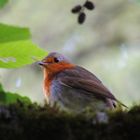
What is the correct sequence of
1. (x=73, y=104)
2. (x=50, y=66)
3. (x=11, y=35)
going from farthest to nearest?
(x=50, y=66) < (x=73, y=104) < (x=11, y=35)

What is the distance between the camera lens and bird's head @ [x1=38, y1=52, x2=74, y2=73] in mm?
3789

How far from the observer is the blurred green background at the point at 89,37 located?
777 cm

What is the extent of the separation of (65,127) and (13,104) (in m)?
0.18

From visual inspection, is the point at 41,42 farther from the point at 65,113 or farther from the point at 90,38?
the point at 65,113

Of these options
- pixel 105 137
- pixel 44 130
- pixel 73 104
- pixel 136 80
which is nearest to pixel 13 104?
pixel 44 130

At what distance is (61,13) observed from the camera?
8812mm

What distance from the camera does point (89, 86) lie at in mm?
3371

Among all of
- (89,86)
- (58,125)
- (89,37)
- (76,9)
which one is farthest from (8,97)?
(89,37)

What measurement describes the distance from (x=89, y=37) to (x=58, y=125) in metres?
7.00

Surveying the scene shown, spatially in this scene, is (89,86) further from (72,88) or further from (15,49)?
(15,49)

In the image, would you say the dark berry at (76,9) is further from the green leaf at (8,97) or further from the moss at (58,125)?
the moss at (58,125)

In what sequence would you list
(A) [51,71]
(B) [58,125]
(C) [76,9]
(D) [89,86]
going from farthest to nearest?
(A) [51,71]
(D) [89,86]
(C) [76,9]
(B) [58,125]

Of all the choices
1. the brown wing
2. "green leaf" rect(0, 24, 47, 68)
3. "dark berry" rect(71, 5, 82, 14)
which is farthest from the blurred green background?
"green leaf" rect(0, 24, 47, 68)

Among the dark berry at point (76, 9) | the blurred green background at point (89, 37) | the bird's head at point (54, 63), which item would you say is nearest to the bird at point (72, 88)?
the bird's head at point (54, 63)
